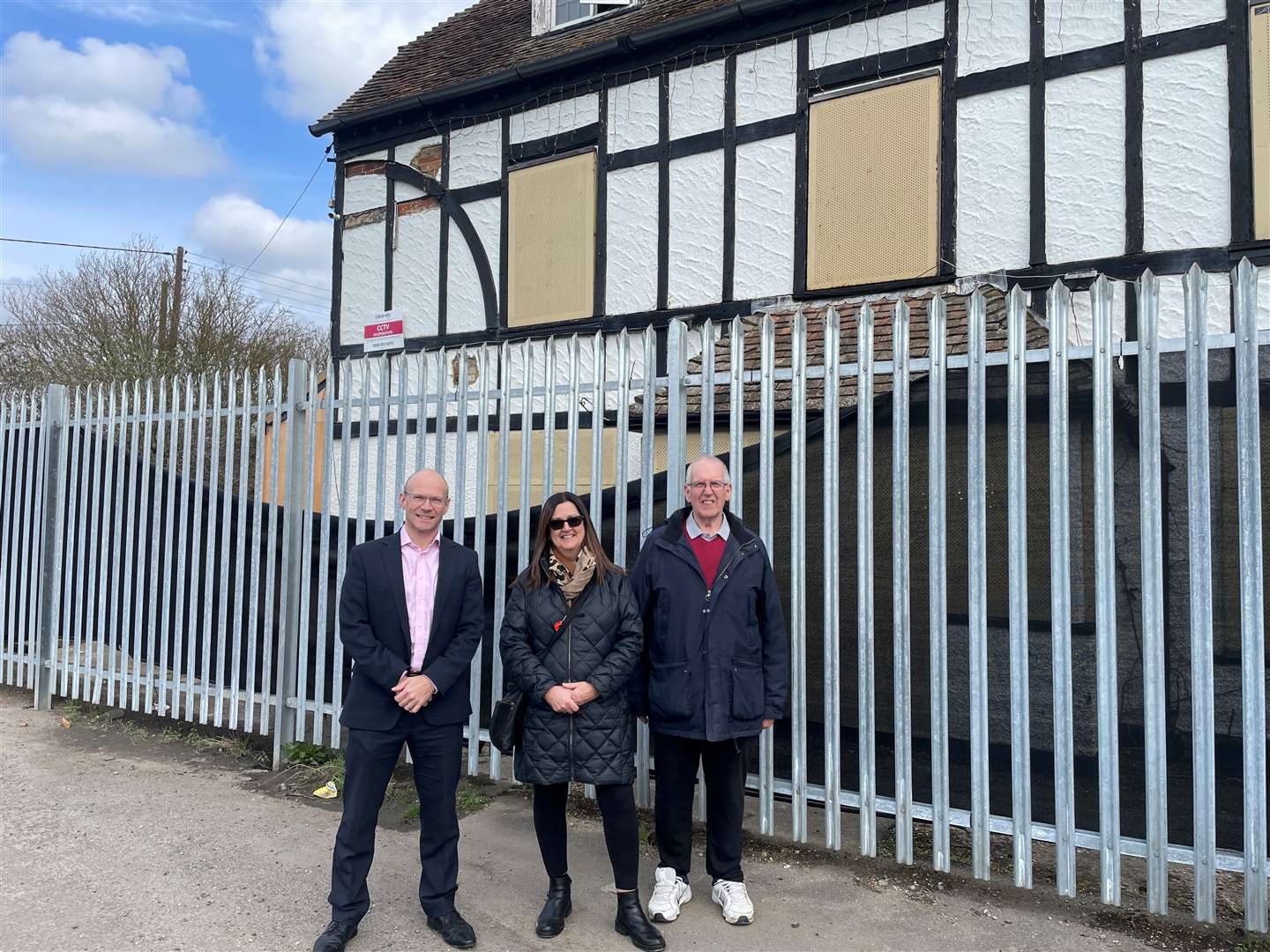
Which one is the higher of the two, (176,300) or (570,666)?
(176,300)

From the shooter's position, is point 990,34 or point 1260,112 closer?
point 1260,112

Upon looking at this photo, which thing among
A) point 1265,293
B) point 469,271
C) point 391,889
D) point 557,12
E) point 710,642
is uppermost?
point 557,12

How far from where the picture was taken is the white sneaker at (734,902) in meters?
3.37

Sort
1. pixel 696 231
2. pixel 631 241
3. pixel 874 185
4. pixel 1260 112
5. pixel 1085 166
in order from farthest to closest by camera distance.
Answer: pixel 631 241 → pixel 696 231 → pixel 874 185 → pixel 1085 166 → pixel 1260 112

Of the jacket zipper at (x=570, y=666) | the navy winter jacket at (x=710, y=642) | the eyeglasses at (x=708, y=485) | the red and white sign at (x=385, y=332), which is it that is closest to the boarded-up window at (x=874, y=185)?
the red and white sign at (x=385, y=332)

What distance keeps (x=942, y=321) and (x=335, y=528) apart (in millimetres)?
3532

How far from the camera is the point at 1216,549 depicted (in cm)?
325

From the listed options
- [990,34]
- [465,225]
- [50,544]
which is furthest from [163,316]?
[990,34]

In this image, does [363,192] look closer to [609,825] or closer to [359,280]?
[359,280]

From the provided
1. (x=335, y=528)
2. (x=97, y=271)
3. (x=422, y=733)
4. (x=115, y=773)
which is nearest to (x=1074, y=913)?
(x=422, y=733)

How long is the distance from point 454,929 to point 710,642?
4.32ft

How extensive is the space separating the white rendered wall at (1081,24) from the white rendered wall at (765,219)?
221 cm

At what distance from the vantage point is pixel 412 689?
3217 millimetres

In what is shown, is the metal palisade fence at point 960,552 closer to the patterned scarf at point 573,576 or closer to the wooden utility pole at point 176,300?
the patterned scarf at point 573,576
